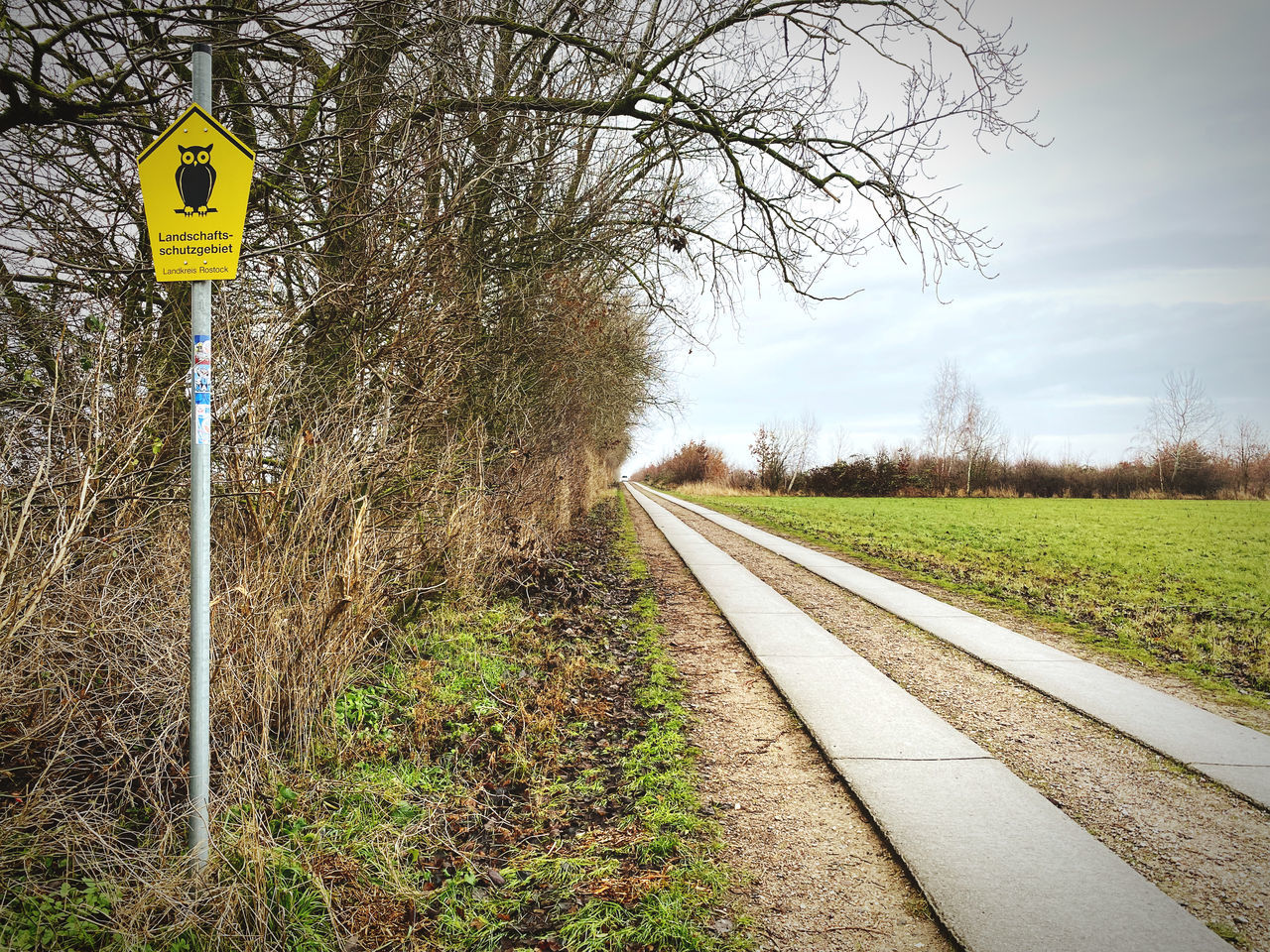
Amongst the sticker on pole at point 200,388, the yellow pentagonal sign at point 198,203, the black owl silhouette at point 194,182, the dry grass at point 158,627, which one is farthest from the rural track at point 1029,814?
the black owl silhouette at point 194,182

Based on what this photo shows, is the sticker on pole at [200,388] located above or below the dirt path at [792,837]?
above

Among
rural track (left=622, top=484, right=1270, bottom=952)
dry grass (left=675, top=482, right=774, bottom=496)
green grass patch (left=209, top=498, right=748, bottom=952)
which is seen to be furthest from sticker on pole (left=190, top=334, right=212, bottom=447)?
dry grass (left=675, top=482, right=774, bottom=496)

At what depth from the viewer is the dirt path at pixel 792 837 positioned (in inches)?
98.5

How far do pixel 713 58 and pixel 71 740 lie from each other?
820cm

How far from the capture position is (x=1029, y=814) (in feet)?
10.6

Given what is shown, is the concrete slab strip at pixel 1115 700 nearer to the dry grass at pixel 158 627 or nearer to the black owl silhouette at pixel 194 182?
the dry grass at pixel 158 627

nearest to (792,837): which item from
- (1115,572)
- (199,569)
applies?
(199,569)

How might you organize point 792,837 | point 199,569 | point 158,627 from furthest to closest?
point 792,837, point 158,627, point 199,569

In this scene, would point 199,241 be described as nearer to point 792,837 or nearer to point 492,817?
point 492,817

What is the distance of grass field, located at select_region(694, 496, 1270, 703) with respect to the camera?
257 inches

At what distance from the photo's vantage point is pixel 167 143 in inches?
93.4

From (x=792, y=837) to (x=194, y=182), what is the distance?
162 inches

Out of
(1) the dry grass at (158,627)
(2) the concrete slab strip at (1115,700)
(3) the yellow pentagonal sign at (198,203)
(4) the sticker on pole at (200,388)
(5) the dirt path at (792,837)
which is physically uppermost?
(3) the yellow pentagonal sign at (198,203)

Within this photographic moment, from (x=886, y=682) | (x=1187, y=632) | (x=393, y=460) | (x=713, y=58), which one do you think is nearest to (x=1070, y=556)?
(x=1187, y=632)
